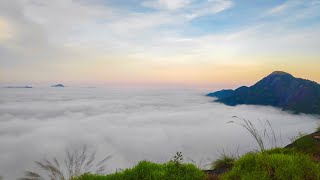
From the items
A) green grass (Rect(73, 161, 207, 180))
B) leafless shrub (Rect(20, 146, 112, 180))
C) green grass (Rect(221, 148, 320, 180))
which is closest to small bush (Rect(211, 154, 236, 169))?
green grass (Rect(221, 148, 320, 180))

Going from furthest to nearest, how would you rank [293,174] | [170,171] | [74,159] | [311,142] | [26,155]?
[26,155] → [311,142] → [74,159] → [170,171] → [293,174]

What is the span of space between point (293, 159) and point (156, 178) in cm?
382

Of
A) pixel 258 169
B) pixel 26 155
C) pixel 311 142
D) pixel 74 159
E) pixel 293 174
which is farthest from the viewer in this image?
pixel 26 155

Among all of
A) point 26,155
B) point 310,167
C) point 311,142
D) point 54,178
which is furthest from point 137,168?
point 26,155

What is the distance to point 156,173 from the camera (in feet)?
29.1

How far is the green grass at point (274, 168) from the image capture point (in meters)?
7.98

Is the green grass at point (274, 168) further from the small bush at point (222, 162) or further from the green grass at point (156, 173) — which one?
the small bush at point (222, 162)

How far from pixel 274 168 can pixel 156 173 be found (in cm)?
324

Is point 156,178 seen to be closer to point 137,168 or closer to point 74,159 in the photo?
point 137,168

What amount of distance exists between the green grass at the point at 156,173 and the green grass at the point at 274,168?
3.10ft

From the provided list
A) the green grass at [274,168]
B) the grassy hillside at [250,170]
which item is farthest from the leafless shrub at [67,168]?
the green grass at [274,168]

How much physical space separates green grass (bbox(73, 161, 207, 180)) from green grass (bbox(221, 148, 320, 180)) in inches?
37.2

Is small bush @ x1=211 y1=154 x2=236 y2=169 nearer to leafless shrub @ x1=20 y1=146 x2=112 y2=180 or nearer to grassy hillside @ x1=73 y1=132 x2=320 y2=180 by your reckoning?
grassy hillside @ x1=73 y1=132 x2=320 y2=180

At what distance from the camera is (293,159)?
28.4ft
